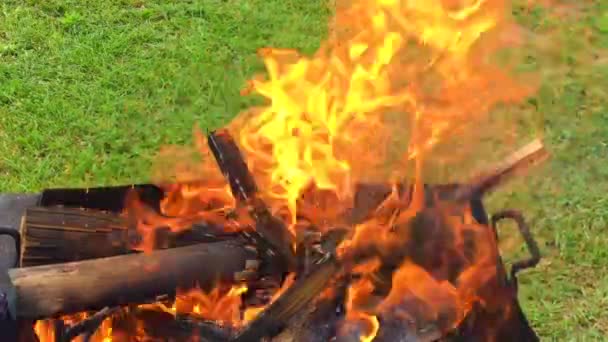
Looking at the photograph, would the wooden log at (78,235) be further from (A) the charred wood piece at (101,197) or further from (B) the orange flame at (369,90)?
(B) the orange flame at (369,90)

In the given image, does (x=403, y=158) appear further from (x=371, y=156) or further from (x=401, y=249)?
(x=401, y=249)

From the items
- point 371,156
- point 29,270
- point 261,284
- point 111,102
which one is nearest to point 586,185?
point 371,156

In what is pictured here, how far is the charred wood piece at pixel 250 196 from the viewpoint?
9.09 ft

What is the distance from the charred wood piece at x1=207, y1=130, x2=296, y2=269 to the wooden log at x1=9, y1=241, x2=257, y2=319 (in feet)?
0.30

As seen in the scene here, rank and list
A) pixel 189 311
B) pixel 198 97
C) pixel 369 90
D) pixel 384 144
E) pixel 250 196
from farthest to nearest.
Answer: pixel 198 97 → pixel 384 144 → pixel 369 90 → pixel 250 196 → pixel 189 311

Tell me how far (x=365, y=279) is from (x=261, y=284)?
36 centimetres

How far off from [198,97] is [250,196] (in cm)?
233

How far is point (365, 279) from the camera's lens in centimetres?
280

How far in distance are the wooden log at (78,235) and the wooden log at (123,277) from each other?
0.47 ft

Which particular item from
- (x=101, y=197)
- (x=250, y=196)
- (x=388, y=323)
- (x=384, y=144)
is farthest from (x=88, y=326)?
(x=384, y=144)

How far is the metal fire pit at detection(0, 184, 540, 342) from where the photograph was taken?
9.00 feet

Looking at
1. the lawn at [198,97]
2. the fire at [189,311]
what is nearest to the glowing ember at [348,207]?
the fire at [189,311]

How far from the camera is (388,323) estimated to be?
2693 millimetres

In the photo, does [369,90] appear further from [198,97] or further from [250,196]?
[198,97]
